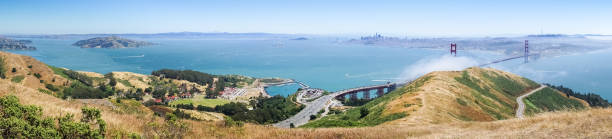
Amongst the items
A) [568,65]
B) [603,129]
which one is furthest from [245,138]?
[568,65]

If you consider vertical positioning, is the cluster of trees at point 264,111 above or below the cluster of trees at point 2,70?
below

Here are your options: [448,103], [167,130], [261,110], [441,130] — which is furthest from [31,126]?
[261,110]

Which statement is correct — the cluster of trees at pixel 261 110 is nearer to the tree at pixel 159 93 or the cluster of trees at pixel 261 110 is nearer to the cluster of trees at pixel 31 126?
the tree at pixel 159 93

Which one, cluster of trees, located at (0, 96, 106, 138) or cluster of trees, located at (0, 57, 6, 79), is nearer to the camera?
cluster of trees, located at (0, 96, 106, 138)

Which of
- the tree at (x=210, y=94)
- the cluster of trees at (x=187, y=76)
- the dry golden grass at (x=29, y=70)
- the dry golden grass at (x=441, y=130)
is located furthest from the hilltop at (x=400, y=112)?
the tree at (x=210, y=94)

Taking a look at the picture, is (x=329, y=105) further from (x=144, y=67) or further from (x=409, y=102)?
(x=144, y=67)

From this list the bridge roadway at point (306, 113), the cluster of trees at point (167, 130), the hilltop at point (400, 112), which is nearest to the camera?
the cluster of trees at point (167, 130)

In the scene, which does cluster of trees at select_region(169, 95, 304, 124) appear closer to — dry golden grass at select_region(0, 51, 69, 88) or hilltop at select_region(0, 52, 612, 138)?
hilltop at select_region(0, 52, 612, 138)

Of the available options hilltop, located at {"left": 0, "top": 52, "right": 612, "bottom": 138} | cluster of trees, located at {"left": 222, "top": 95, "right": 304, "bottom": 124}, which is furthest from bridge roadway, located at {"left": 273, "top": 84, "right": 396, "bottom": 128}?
hilltop, located at {"left": 0, "top": 52, "right": 612, "bottom": 138}
